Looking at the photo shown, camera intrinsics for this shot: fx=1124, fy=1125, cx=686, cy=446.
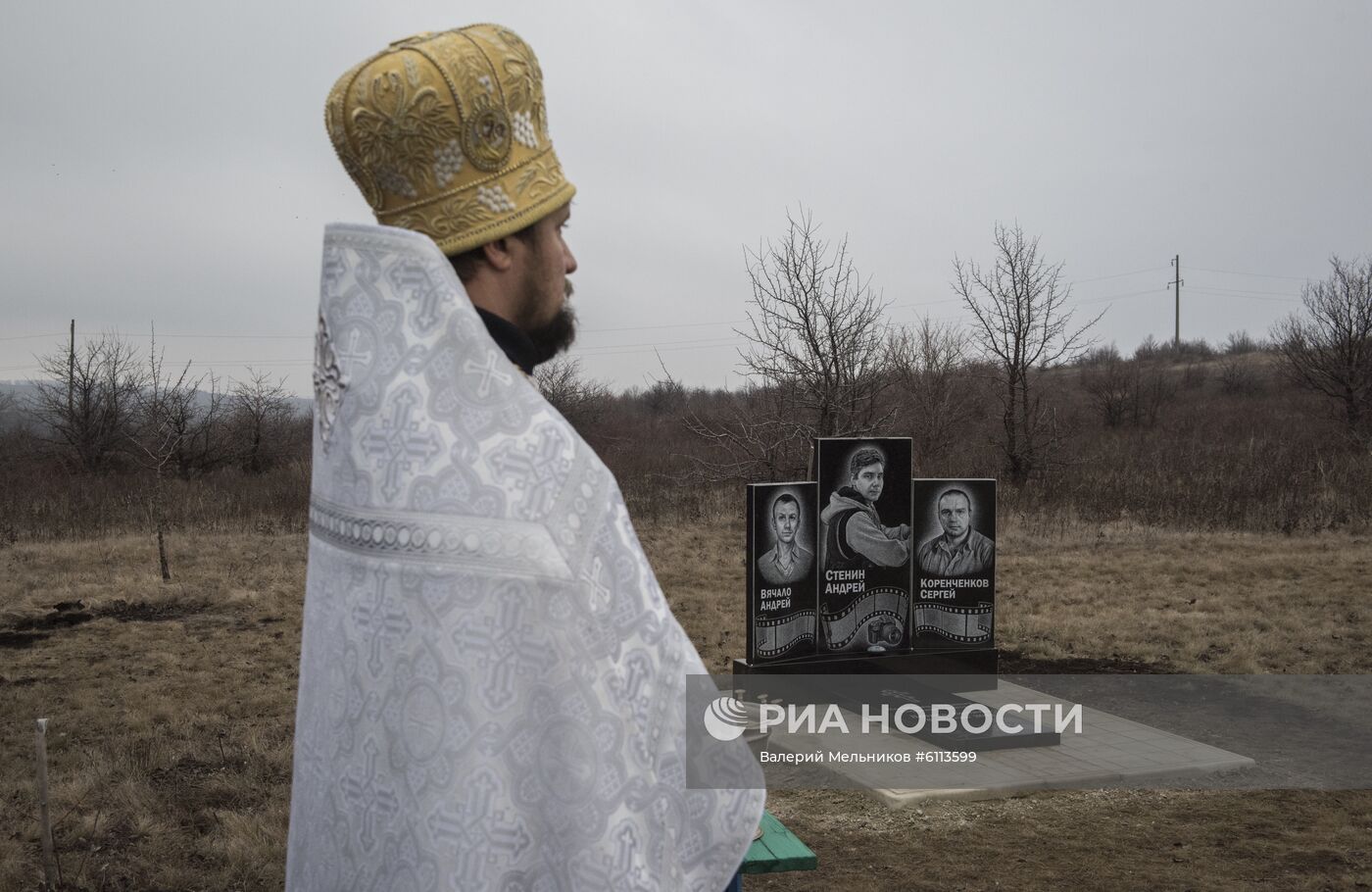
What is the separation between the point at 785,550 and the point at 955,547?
1.36 meters

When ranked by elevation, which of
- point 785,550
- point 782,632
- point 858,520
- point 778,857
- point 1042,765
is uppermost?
point 858,520

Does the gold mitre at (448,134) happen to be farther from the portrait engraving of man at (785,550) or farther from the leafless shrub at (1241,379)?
the leafless shrub at (1241,379)

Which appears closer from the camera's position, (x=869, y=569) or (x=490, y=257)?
(x=490, y=257)

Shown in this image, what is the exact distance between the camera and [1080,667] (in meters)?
9.05

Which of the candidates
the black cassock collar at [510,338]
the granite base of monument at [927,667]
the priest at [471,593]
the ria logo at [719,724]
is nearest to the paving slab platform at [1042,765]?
the granite base of monument at [927,667]

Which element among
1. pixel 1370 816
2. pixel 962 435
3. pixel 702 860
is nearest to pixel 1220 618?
pixel 1370 816

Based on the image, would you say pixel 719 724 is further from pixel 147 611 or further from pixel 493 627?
pixel 147 611

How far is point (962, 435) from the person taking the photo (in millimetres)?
30281

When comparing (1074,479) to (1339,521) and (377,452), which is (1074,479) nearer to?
(1339,521)

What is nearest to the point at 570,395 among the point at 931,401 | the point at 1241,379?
the point at 931,401

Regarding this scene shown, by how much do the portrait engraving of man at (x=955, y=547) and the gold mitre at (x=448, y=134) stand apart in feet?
22.3

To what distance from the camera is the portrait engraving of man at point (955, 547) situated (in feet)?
26.4

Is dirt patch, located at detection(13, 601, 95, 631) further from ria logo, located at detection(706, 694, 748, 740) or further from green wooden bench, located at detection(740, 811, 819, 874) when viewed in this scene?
ria logo, located at detection(706, 694, 748, 740)

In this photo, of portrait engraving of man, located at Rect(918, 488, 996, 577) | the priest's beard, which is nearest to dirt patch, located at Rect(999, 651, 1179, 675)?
portrait engraving of man, located at Rect(918, 488, 996, 577)
